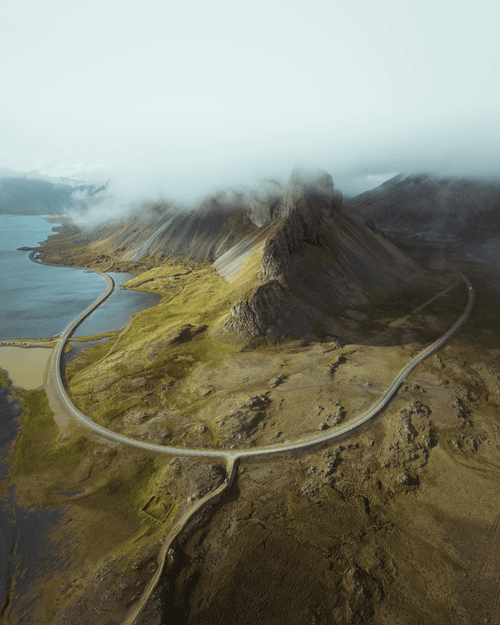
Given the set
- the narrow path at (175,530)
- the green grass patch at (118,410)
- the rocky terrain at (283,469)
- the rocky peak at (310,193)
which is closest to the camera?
the narrow path at (175,530)

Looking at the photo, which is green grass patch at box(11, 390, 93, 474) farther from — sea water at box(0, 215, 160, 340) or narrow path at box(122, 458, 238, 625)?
sea water at box(0, 215, 160, 340)

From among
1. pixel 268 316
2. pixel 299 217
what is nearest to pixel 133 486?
pixel 268 316

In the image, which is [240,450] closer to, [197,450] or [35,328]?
[197,450]

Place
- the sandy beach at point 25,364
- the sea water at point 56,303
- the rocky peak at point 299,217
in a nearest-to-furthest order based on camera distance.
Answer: the sandy beach at point 25,364
the rocky peak at point 299,217
the sea water at point 56,303

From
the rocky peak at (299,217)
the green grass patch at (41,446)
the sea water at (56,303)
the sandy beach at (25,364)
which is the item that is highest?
the rocky peak at (299,217)

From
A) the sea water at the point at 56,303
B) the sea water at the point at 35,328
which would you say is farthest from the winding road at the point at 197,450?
the sea water at the point at 56,303

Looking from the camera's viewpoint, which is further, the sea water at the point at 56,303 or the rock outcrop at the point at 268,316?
the sea water at the point at 56,303

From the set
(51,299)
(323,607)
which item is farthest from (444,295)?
(51,299)

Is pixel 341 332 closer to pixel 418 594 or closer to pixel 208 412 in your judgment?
pixel 208 412

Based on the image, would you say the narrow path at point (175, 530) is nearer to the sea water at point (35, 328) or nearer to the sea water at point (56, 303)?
the sea water at point (35, 328)
